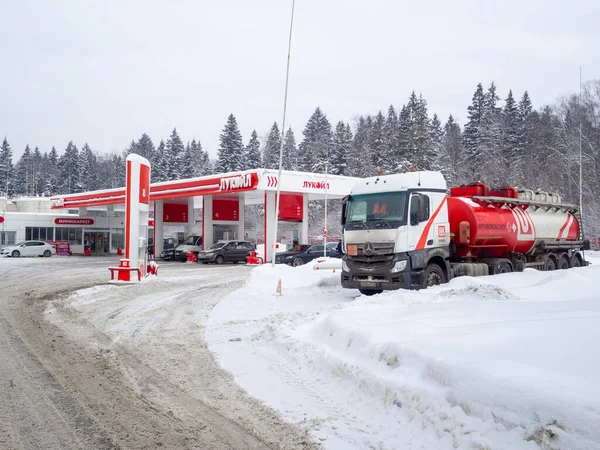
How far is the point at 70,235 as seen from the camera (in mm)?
51094

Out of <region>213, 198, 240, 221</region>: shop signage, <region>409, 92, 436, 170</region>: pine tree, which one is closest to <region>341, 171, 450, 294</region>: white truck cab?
<region>213, 198, 240, 221</region>: shop signage

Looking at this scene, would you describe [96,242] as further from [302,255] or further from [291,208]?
[302,255]

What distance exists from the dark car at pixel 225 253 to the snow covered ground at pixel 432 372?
23766 mm

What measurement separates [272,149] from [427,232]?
76.7 m

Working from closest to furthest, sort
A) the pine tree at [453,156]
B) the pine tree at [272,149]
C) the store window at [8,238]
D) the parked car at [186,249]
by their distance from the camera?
1. the parked car at [186,249]
2. the store window at [8,238]
3. the pine tree at [453,156]
4. the pine tree at [272,149]

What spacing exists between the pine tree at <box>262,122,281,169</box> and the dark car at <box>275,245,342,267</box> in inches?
2180

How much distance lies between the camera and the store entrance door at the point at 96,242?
51750mm

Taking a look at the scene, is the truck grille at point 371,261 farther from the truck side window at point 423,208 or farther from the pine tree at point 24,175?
the pine tree at point 24,175

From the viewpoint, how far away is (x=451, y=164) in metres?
71.4

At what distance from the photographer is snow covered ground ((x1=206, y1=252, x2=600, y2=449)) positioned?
13.5ft

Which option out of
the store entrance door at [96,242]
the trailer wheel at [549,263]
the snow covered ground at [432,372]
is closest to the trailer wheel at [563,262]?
the trailer wheel at [549,263]

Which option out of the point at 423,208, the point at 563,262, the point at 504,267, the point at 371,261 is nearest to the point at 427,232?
the point at 423,208

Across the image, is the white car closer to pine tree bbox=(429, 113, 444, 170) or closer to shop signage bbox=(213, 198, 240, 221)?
shop signage bbox=(213, 198, 240, 221)

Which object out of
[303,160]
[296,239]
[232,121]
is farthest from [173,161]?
[296,239]
